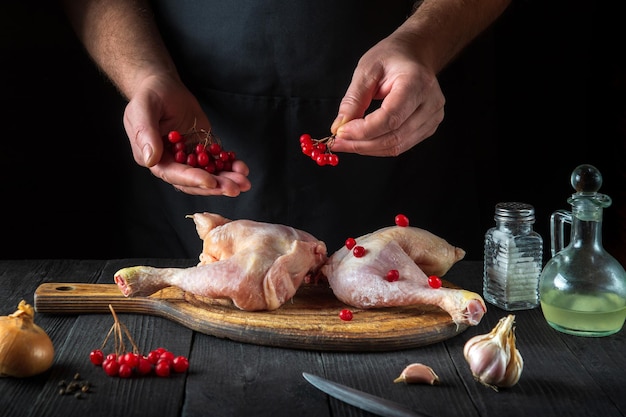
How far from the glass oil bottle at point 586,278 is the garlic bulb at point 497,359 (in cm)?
24

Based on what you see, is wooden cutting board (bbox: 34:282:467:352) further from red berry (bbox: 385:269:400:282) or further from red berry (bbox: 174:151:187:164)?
red berry (bbox: 174:151:187:164)

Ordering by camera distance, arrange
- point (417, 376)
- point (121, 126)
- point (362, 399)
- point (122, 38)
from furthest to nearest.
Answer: point (121, 126)
point (122, 38)
point (417, 376)
point (362, 399)

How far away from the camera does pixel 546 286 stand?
6.06ft

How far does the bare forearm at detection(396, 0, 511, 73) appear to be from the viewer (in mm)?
2402

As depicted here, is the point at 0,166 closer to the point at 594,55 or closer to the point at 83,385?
the point at 83,385

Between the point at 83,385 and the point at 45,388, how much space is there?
0.07 m

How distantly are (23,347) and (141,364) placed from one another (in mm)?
212

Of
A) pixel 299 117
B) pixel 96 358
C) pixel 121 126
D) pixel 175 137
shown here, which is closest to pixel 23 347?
pixel 96 358

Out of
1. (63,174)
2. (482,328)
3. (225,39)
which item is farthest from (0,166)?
(482,328)

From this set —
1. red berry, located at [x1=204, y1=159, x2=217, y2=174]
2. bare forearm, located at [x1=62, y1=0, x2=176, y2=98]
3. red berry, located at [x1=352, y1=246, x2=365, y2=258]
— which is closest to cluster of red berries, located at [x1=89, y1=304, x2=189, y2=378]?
red berry, located at [x1=352, y1=246, x2=365, y2=258]

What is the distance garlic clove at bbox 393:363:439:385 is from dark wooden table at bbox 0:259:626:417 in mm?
11

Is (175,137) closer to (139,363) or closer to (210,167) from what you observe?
(210,167)

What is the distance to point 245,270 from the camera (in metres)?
1.84

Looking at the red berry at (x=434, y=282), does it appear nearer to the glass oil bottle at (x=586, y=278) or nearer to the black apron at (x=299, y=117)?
the glass oil bottle at (x=586, y=278)
